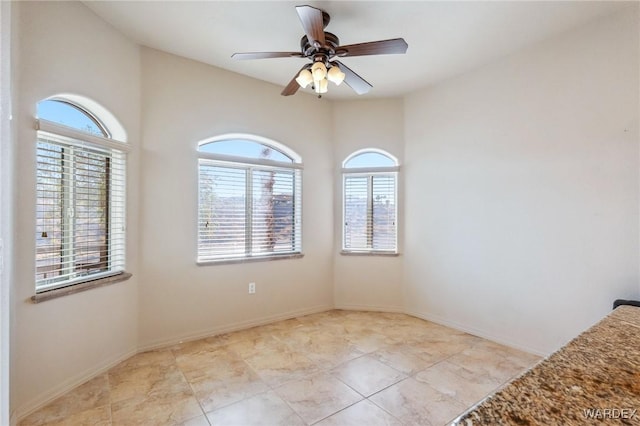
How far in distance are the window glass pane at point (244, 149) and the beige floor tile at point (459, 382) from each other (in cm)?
285

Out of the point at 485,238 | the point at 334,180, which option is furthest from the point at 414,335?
the point at 334,180

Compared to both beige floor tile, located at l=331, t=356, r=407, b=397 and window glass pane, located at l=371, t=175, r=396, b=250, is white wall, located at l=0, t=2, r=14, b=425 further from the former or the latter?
window glass pane, located at l=371, t=175, r=396, b=250

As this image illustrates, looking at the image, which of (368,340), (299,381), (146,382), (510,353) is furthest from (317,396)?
(510,353)

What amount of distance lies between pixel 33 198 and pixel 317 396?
2.43m

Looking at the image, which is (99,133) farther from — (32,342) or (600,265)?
(600,265)

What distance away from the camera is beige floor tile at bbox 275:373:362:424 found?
206 cm

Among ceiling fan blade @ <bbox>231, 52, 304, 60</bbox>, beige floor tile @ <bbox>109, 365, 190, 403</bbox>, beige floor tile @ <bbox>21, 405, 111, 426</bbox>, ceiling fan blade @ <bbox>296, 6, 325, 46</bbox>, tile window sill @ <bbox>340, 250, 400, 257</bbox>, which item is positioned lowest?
beige floor tile @ <bbox>21, 405, 111, 426</bbox>

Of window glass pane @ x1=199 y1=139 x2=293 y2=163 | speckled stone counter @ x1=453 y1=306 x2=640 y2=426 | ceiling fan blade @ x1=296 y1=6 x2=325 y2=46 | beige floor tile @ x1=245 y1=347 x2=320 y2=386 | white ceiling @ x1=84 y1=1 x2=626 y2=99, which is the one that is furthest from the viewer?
window glass pane @ x1=199 y1=139 x2=293 y2=163

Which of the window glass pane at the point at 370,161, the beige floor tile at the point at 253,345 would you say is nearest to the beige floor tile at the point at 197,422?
the beige floor tile at the point at 253,345

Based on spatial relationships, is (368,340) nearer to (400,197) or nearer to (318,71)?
(400,197)

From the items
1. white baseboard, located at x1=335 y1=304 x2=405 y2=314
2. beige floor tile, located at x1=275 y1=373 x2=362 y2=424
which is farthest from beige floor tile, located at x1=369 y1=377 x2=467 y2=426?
white baseboard, located at x1=335 y1=304 x2=405 y2=314

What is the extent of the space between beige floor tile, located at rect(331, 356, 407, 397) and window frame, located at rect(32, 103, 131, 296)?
2.15 meters

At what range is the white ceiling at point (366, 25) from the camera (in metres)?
2.38

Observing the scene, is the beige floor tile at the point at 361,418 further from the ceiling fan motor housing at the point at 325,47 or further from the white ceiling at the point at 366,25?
the white ceiling at the point at 366,25
